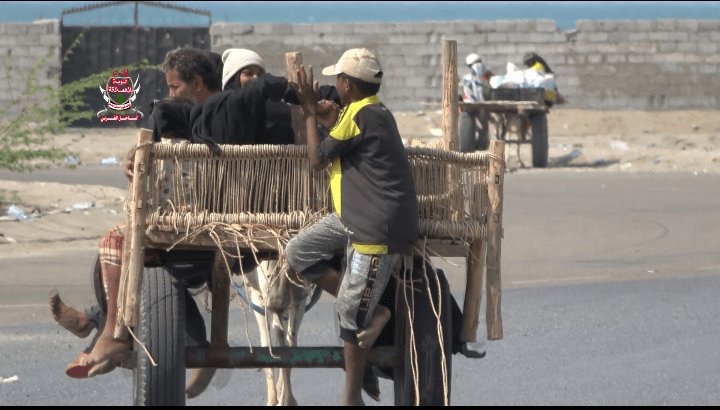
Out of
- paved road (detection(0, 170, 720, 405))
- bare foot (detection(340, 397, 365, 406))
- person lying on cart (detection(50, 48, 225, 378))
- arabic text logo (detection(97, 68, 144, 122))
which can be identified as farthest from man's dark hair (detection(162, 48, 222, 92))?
paved road (detection(0, 170, 720, 405))

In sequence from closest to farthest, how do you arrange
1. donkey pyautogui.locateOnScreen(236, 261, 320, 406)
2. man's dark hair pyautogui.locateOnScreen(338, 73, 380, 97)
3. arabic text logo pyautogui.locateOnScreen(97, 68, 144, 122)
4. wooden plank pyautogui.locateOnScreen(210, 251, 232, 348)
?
man's dark hair pyautogui.locateOnScreen(338, 73, 380, 97)
arabic text logo pyautogui.locateOnScreen(97, 68, 144, 122)
wooden plank pyautogui.locateOnScreen(210, 251, 232, 348)
donkey pyautogui.locateOnScreen(236, 261, 320, 406)

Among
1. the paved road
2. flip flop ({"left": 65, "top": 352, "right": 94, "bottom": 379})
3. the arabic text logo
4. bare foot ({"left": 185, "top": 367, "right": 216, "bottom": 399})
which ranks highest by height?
the arabic text logo

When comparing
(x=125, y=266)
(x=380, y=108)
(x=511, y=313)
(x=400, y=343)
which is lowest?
(x=511, y=313)

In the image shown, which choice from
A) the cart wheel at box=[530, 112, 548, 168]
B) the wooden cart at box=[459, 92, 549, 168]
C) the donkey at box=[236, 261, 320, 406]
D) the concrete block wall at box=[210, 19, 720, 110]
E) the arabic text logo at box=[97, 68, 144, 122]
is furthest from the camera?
the concrete block wall at box=[210, 19, 720, 110]

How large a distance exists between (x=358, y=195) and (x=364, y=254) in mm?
233

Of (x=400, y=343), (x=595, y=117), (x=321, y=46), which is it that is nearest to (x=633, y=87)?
(x=595, y=117)

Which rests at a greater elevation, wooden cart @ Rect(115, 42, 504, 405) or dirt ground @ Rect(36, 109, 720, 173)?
wooden cart @ Rect(115, 42, 504, 405)

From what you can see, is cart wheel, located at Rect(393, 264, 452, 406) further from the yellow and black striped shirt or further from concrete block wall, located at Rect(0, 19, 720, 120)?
concrete block wall, located at Rect(0, 19, 720, 120)

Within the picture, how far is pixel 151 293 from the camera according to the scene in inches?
223

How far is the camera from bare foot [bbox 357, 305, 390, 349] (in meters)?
5.50

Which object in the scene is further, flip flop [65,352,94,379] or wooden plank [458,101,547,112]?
wooden plank [458,101,547,112]

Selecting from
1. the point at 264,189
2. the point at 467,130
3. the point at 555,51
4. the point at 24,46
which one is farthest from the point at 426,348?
the point at 555,51

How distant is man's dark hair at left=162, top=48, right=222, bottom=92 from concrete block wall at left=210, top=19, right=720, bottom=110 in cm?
2314

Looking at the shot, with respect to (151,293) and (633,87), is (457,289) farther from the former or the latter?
(633,87)
